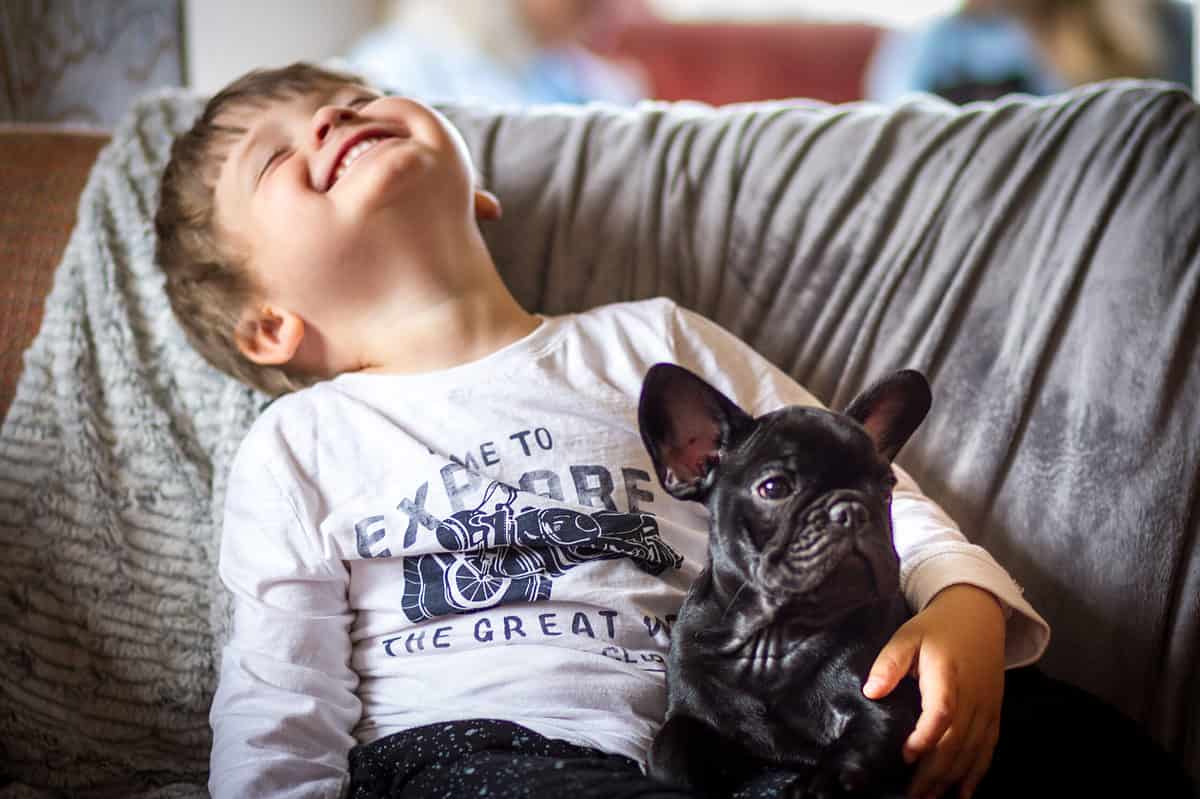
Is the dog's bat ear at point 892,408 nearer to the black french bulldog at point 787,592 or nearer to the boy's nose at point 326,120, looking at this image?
the black french bulldog at point 787,592

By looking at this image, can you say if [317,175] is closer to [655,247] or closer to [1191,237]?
[655,247]

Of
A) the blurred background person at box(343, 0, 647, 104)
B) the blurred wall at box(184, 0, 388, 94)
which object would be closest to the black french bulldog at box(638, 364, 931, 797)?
the blurred wall at box(184, 0, 388, 94)

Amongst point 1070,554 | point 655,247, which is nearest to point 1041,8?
point 655,247

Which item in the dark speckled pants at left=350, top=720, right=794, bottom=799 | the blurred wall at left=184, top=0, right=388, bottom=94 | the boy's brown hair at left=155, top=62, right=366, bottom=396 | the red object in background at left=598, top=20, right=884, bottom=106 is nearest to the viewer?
the dark speckled pants at left=350, top=720, right=794, bottom=799

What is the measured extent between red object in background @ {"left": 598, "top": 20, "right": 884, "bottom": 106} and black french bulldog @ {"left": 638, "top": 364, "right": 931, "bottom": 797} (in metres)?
2.42

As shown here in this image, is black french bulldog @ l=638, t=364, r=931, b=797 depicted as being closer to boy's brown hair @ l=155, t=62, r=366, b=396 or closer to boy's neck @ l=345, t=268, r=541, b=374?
boy's neck @ l=345, t=268, r=541, b=374

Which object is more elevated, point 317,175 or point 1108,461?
point 317,175

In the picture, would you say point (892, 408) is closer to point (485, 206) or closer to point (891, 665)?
point (891, 665)

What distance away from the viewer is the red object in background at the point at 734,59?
2.93m

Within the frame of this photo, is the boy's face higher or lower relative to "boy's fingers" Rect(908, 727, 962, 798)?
higher

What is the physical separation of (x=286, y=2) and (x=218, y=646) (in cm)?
202

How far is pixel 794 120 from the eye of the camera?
1.31m

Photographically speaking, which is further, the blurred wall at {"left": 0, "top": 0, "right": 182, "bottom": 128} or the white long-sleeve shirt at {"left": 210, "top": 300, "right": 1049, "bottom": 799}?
the blurred wall at {"left": 0, "top": 0, "right": 182, "bottom": 128}

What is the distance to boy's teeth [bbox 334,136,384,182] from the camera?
1037mm
